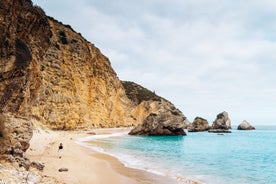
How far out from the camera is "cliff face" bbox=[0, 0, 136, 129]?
14250 mm

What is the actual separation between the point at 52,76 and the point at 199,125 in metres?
73.7

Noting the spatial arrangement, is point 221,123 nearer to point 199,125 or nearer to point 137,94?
point 199,125

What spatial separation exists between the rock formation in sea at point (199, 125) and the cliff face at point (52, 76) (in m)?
26.7

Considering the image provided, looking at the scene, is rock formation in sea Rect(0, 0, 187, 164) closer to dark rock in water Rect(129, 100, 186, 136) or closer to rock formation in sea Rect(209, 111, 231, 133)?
dark rock in water Rect(129, 100, 186, 136)

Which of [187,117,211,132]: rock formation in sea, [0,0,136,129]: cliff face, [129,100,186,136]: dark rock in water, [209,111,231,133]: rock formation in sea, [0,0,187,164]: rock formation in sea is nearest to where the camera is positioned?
[0,0,187,164]: rock formation in sea

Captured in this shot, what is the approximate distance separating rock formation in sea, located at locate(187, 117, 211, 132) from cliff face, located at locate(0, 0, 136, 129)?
26.7 m

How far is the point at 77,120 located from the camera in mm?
63406

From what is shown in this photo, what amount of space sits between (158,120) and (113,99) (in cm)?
2055

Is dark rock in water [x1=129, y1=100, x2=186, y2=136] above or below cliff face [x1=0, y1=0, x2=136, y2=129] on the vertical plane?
below

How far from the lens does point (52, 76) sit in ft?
189

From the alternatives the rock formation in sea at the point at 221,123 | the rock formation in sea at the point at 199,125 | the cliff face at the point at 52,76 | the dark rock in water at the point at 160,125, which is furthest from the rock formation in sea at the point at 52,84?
the rock formation in sea at the point at 221,123

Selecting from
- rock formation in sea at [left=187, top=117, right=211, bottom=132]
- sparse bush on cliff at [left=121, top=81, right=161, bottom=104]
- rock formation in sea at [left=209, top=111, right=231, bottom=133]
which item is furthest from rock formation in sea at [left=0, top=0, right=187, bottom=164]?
rock formation in sea at [left=209, top=111, right=231, bottom=133]

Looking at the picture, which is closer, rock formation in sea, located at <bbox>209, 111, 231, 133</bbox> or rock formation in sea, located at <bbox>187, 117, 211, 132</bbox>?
rock formation in sea, located at <bbox>209, 111, 231, 133</bbox>

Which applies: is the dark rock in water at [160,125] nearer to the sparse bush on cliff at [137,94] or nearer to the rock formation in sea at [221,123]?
the rock formation in sea at [221,123]
